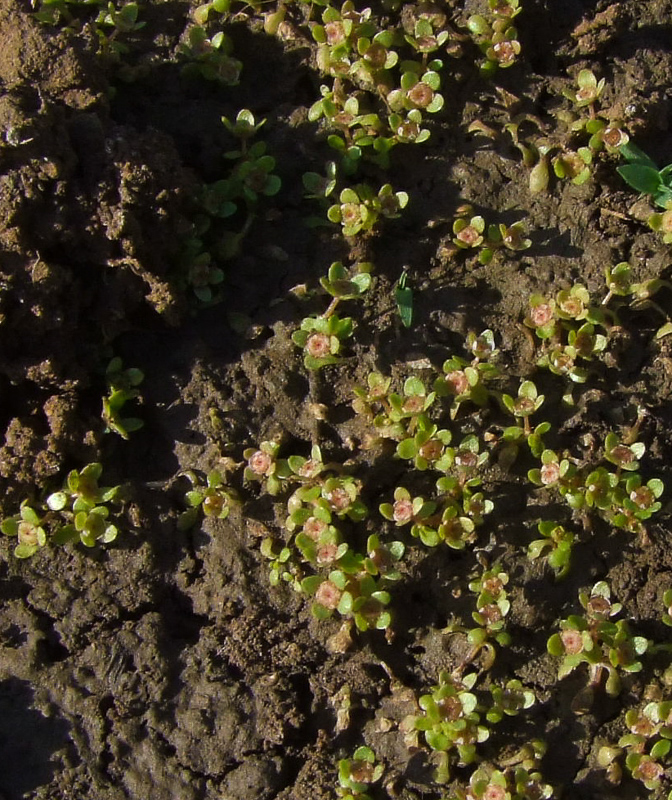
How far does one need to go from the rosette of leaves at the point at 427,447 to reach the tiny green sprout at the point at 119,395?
83 cm

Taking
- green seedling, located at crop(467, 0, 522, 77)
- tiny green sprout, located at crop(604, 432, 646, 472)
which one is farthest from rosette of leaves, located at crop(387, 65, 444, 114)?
tiny green sprout, located at crop(604, 432, 646, 472)

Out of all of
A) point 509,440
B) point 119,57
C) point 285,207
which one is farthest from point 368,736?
point 119,57

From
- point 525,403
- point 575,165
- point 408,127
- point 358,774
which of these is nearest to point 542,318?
point 525,403

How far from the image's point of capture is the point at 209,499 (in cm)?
266

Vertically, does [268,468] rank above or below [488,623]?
above

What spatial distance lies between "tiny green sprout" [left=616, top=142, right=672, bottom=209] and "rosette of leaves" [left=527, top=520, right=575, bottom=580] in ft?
3.64

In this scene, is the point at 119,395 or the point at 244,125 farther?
the point at 244,125

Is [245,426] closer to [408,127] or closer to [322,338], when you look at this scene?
[322,338]

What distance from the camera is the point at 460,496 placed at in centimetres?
265

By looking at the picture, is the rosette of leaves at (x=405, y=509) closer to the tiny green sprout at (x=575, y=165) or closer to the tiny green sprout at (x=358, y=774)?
the tiny green sprout at (x=358, y=774)

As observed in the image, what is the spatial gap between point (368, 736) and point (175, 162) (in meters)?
1.84

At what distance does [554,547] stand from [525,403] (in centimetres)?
44

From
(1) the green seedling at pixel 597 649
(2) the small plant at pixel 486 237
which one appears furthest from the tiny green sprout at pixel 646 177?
(1) the green seedling at pixel 597 649

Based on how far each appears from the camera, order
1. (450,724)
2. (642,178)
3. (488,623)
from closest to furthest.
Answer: (450,724), (488,623), (642,178)
